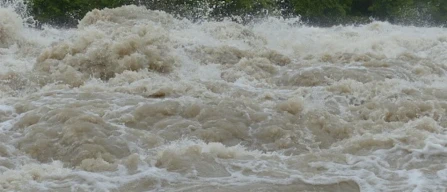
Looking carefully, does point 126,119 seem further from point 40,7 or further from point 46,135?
point 40,7

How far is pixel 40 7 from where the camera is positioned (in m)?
20.5

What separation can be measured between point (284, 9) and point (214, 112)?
16.8 m

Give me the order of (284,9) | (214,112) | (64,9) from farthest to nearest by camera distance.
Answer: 1. (284,9)
2. (64,9)
3. (214,112)

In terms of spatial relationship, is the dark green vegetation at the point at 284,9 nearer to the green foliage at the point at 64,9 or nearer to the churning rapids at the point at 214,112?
the green foliage at the point at 64,9

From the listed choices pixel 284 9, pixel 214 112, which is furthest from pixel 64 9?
pixel 214 112

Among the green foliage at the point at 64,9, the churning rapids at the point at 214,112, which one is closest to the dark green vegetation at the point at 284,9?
the green foliage at the point at 64,9

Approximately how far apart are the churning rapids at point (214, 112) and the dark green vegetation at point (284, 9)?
7110 millimetres

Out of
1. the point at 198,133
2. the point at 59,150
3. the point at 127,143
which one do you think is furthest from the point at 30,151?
the point at 198,133

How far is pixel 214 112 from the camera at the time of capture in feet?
25.8

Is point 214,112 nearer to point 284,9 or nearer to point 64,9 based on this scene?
point 64,9

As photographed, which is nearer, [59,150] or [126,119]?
[59,150]

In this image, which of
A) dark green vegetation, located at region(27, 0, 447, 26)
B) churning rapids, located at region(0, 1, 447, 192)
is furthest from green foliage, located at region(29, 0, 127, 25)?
churning rapids, located at region(0, 1, 447, 192)

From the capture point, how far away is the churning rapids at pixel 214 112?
19.4 ft

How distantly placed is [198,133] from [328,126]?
1636 millimetres
